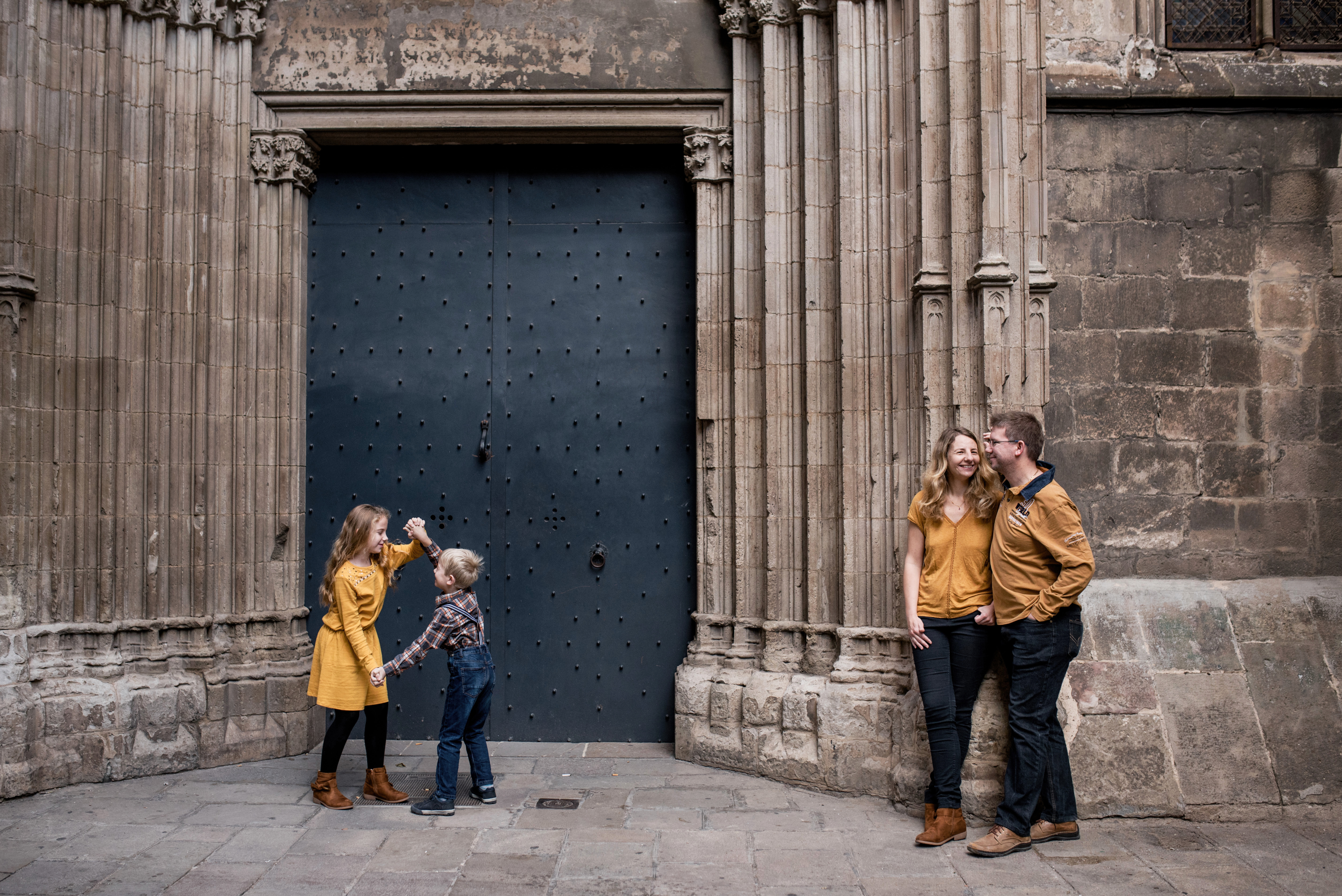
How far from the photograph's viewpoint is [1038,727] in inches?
164

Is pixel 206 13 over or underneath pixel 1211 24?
over

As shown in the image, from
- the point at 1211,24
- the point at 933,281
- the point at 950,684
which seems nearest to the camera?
the point at 950,684

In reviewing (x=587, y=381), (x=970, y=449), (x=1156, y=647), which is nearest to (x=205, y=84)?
(x=587, y=381)

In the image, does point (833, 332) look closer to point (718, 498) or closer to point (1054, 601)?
point (718, 498)

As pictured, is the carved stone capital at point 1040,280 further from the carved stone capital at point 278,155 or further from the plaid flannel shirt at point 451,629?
the carved stone capital at point 278,155

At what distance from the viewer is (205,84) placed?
19.2 ft

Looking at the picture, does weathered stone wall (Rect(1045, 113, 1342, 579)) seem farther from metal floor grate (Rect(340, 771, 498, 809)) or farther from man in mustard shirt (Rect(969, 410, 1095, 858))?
metal floor grate (Rect(340, 771, 498, 809))

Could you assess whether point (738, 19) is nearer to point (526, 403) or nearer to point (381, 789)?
point (526, 403)

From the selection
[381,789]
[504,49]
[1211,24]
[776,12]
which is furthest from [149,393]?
[1211,24]

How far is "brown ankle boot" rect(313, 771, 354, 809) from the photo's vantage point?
15.3ft

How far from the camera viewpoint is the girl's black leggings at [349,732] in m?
4.69

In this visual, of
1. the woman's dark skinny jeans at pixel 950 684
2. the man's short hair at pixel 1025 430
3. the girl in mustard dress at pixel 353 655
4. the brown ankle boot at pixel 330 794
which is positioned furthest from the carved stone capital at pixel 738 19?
the brown ankle boot at pixel 330 794

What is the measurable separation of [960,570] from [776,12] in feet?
11.4

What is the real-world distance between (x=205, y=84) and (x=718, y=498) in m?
4.02
